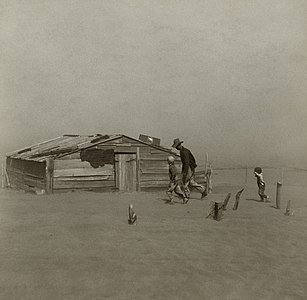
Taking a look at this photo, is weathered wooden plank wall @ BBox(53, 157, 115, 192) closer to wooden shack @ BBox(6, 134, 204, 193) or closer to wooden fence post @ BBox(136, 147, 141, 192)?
wooden shack @ BBox(6, 134, 204, 193)

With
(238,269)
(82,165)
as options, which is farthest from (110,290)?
(82,165)

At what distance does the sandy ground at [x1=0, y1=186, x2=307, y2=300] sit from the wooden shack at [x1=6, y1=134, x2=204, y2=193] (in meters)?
5.68

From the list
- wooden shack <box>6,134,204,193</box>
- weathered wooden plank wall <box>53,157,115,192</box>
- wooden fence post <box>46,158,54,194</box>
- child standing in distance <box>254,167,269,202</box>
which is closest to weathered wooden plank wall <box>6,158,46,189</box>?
wooden shack <box>6,134,204,193</box>

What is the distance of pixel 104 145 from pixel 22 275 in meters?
12.2

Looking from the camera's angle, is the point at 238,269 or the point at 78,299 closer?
the point at 78,299

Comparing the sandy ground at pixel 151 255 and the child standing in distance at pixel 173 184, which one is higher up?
the child standing in distance at pixel 173 184

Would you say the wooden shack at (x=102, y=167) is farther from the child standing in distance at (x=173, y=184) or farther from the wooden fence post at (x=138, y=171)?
the child standing in distance at (x=173, y=184)

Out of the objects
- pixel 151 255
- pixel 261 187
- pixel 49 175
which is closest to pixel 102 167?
pixel 49 175

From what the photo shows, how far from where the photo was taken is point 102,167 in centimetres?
1808

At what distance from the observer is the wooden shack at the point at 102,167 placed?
17281 mm

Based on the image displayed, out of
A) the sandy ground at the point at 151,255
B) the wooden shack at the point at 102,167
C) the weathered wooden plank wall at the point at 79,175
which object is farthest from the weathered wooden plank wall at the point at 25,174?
the sandy ground at the point at 151,255

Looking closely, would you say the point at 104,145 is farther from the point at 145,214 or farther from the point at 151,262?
the point at 151,262

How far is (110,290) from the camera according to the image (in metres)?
5.66

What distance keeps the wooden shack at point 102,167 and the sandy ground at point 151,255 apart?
5.68 m
